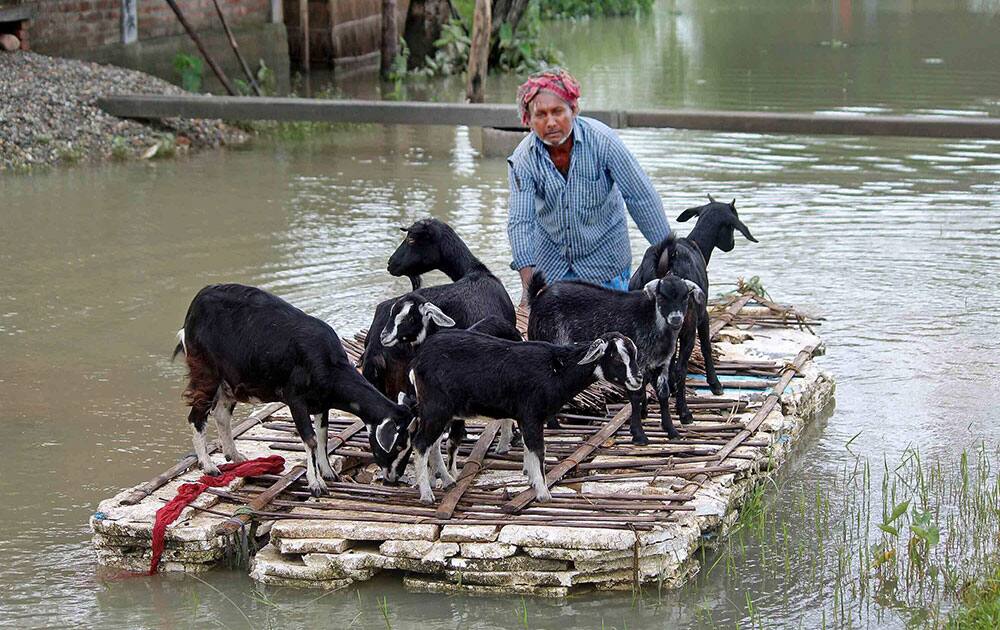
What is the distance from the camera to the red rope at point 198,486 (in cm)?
565

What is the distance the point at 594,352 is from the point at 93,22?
13745 millimetres

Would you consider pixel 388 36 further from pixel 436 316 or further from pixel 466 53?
pixel 436 316

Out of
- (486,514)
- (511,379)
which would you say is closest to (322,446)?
(486,514)

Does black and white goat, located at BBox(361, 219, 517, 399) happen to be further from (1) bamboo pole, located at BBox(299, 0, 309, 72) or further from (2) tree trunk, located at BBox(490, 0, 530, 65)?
(1) bamboo pole, located at BBox(299, 0, 309, 72)

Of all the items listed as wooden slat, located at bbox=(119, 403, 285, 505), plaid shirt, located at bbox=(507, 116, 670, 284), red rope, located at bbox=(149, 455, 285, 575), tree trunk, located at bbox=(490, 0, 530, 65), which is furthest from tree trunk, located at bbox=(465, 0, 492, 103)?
red rope, located at bbox=(149, 455, 285, 575)

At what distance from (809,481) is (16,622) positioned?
3693 mm

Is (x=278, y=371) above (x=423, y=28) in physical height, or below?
below

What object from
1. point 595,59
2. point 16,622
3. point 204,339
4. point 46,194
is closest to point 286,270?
point 46,194

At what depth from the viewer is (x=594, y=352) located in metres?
5.56

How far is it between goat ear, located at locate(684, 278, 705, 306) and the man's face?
977 mm

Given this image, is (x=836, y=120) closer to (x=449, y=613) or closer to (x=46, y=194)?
(x=46, y=194)

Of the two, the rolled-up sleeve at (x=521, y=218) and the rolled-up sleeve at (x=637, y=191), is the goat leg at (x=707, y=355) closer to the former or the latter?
the rolled-up sleeve at (x=637, y=191)

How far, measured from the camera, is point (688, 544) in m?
5.57

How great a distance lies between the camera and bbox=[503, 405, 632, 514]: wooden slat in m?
5.65
